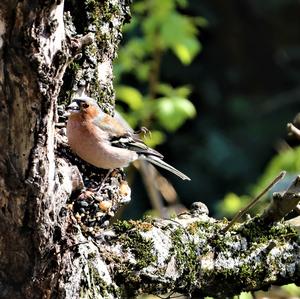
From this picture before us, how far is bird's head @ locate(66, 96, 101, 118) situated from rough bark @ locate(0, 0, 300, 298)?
0.04 meters

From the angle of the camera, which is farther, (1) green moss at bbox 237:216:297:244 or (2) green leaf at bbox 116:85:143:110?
(2) green leaf at bbox 116:85:143:110

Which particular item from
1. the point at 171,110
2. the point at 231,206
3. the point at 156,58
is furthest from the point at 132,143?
the point at 156,58

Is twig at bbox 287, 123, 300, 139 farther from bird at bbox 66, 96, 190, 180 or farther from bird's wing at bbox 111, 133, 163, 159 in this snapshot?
bird's wing at bbox 111, 133, 163, 159

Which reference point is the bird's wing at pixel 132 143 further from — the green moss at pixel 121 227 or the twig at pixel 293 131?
the green moss at pixel 121 227

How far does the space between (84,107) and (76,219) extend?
489mm

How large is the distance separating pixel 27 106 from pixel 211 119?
25.5 feet

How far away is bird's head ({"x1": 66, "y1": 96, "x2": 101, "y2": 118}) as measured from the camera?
3283 mm

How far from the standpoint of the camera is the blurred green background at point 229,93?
31.7ft

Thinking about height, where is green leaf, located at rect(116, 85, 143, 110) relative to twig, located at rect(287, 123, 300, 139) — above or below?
below

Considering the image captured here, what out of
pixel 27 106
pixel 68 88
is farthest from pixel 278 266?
pixel 27 106

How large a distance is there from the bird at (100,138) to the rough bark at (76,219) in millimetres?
59

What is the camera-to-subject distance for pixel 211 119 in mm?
10188

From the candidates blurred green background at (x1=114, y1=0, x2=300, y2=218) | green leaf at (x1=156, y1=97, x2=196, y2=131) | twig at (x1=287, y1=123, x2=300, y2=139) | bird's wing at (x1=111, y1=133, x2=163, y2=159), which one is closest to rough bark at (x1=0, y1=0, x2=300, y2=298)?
twig at (x1=287, y1=123, x2=300, y2=139)

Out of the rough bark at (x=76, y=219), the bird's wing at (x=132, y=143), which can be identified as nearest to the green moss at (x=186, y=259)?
the rough bark at (x=76, y=219)
